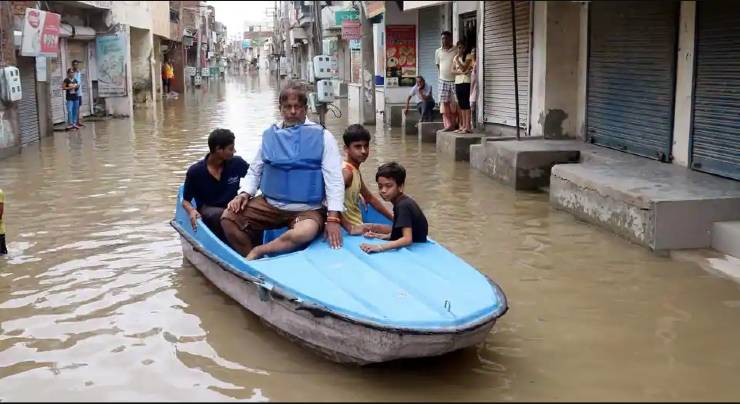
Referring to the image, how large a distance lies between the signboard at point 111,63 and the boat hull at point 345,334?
21059 mm

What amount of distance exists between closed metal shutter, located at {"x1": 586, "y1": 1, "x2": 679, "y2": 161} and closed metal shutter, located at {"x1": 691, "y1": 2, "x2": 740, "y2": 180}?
0.59m

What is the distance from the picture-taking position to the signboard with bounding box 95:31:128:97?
2459 centimetres

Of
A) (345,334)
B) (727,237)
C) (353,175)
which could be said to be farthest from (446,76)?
(345,334)

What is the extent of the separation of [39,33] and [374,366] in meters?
14.4

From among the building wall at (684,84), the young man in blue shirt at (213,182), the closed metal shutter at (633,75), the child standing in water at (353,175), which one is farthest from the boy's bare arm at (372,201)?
the closed metal shutter at (633,75)

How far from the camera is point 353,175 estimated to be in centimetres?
573

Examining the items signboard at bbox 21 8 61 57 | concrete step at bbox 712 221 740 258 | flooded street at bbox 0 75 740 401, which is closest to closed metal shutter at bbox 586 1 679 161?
flooded street at bbox 0 75 740 401

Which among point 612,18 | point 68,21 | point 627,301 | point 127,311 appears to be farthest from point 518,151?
point 68,21

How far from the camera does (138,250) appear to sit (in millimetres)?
7703

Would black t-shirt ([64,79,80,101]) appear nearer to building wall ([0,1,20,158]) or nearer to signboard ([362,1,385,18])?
building wall ([0,1,20,158])

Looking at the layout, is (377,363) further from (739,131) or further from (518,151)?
(518,151)

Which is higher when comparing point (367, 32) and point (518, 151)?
point (367, 32)

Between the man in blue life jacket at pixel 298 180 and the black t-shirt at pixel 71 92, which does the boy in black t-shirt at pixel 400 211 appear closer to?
the man in blue life jacket at pixel 298 180

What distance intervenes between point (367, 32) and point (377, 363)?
719 inches
